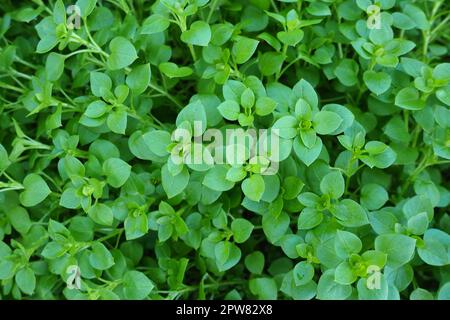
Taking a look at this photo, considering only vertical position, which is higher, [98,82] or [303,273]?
[98,82]

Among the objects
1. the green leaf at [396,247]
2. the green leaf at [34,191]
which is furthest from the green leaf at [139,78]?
the green leaf at [396,247]

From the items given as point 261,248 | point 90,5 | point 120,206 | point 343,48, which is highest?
point 90,5

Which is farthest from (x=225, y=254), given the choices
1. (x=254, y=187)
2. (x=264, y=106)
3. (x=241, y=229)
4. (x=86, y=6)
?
(x=86, y=6)

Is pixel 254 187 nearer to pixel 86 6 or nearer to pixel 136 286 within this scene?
pixel 136 286

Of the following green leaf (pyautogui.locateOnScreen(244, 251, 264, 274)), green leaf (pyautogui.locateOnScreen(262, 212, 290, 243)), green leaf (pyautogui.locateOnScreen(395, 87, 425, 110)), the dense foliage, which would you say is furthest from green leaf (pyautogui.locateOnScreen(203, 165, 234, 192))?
green leaf (pyautogui.locateOnScreen(395, 87, 425, 110))

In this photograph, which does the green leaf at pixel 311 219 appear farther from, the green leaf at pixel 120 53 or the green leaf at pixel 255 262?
the green leaf at pixel 120 53
